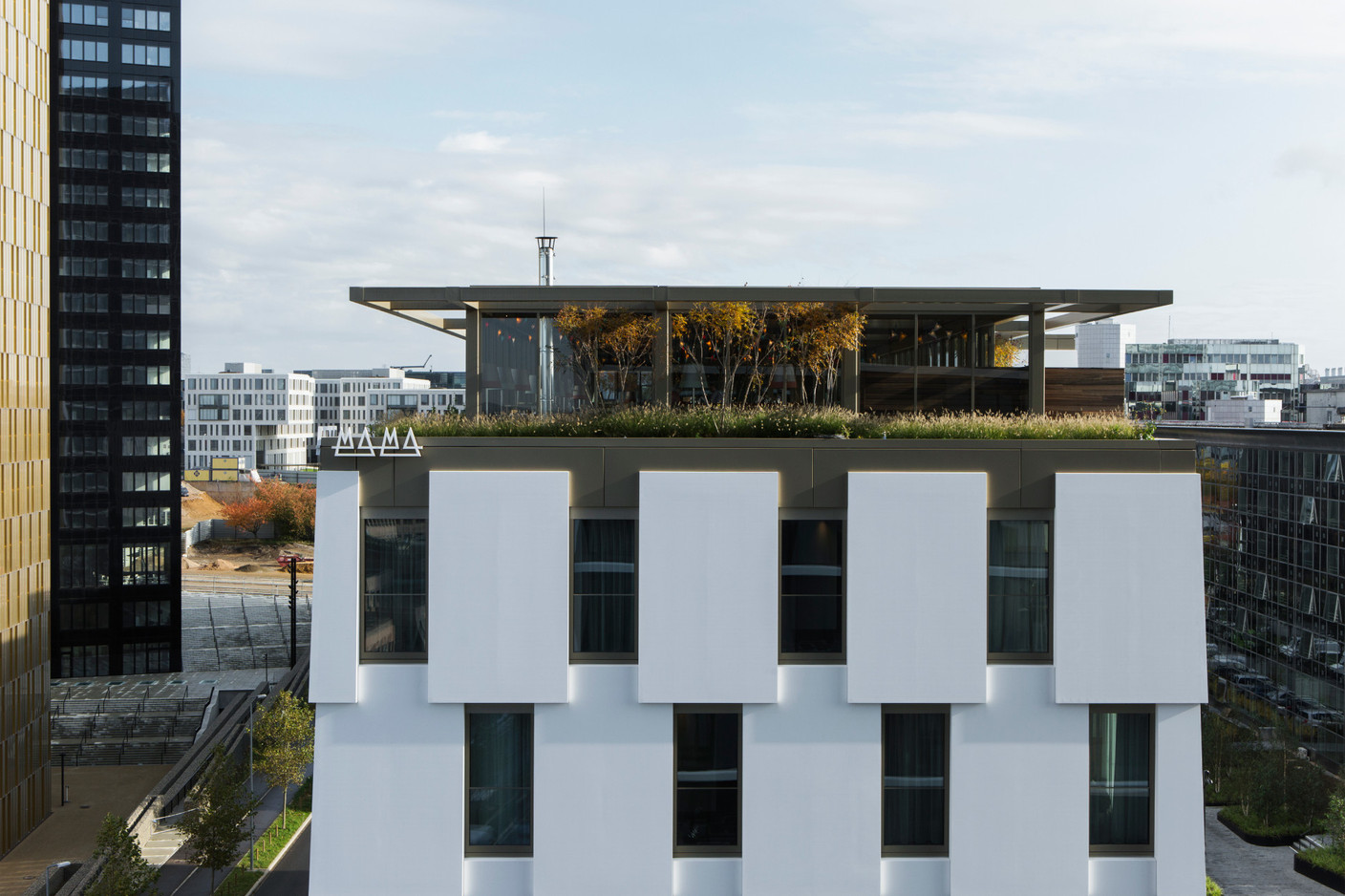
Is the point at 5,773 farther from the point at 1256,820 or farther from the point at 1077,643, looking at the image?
the point at 1256,820

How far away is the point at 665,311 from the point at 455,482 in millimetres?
7285

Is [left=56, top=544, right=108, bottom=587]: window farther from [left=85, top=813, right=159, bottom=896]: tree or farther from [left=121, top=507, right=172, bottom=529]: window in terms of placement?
[left=85, top=813, right=159, bottom=896]: tree

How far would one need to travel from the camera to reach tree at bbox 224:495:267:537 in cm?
12700

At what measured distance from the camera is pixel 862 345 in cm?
2414

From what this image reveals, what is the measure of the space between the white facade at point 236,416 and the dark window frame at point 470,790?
18455cm

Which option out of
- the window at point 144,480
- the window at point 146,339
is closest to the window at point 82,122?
the window at point 146,339

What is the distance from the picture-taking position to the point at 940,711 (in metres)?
15.4

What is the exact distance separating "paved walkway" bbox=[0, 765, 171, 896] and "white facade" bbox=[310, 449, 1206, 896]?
1269 inches

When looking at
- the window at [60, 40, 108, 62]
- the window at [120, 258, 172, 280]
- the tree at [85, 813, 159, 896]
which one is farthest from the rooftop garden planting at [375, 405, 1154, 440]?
the window at [60, 40, 108, 62]

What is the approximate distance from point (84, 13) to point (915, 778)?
254 ft


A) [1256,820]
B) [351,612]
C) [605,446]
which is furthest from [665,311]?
[1256,820]

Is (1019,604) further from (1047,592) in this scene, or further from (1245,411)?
(1245,411)

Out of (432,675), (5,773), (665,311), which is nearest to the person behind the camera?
(432,675)

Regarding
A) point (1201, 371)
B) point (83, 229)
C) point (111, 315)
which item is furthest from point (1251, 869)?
point (1201, 371)
